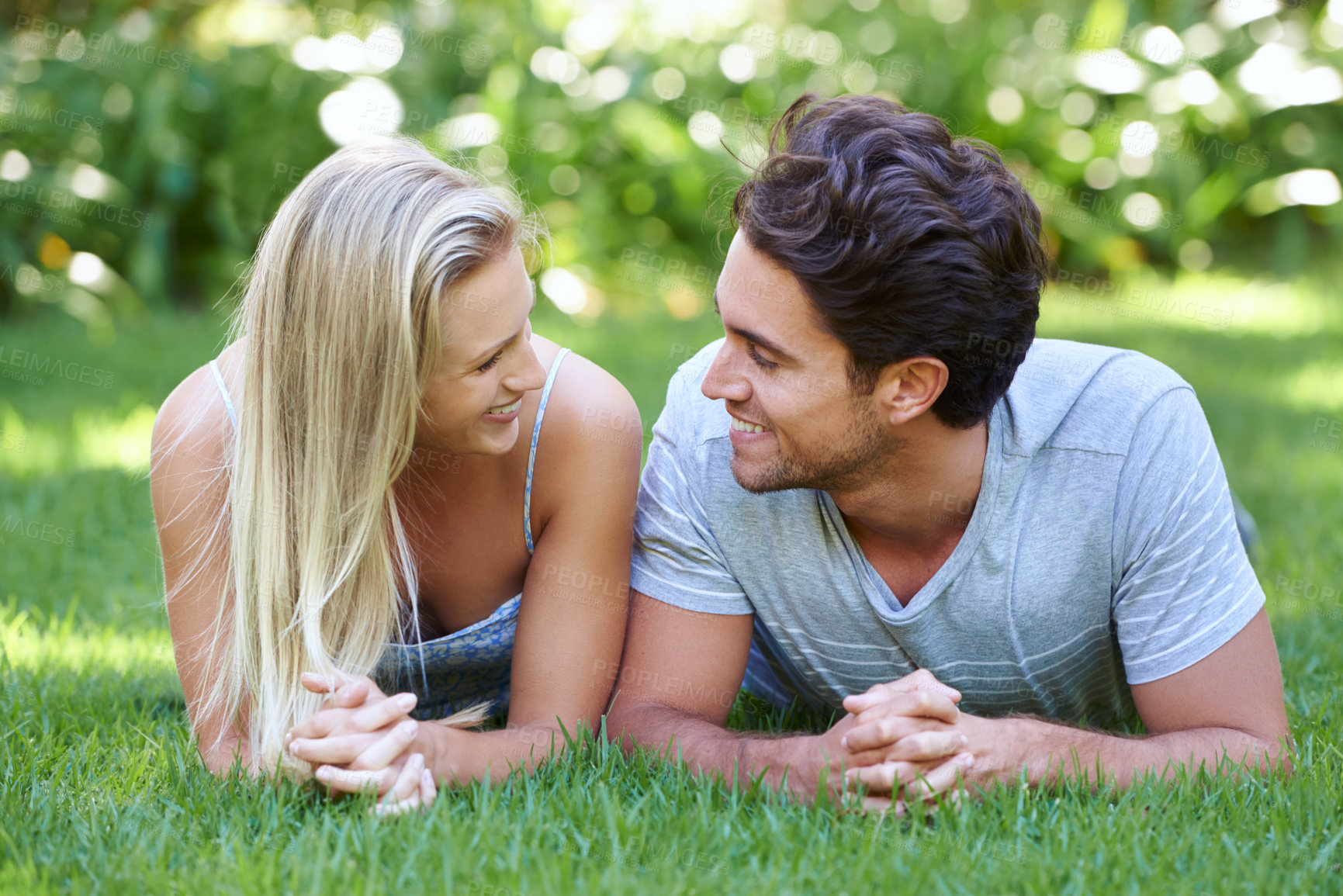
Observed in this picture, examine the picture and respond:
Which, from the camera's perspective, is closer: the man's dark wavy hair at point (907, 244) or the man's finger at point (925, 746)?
the man's finger at point (925, 746)

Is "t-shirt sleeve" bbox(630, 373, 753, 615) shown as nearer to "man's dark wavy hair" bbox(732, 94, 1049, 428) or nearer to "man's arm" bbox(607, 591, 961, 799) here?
"man's arm" bbox(607, 591, 961, 799)

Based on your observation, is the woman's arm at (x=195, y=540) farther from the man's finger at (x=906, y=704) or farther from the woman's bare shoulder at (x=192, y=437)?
the man's finger at (x=906, y=704)

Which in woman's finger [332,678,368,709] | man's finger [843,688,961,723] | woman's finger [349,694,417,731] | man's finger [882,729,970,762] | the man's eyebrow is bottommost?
woman's finger [349,694,417,731]

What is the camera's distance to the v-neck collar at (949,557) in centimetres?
263

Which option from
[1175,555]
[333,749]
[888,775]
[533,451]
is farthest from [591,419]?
[1175,555]

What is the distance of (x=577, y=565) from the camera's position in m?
2.74

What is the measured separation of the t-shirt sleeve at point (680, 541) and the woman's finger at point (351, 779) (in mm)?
747

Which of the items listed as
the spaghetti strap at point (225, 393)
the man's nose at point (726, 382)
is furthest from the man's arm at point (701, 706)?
the spaghetti strap at point (225, 393)

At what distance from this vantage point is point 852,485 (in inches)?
Result: 104

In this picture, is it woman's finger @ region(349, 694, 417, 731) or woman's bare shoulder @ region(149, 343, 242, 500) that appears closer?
woman's finger @ region(349, 694, 417, 731)

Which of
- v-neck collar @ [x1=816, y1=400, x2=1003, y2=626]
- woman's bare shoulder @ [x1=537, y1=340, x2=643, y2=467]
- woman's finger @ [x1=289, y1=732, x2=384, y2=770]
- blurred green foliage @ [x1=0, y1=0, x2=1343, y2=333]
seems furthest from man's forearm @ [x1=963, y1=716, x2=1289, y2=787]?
blurred green foliage @ [x1=0, y1=0, x2=1343, y2=333]

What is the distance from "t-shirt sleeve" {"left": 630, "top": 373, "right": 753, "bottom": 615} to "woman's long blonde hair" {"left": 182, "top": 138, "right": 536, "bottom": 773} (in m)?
0.53

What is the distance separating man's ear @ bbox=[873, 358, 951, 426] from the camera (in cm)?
255

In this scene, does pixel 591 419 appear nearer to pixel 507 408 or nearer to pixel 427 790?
pixel 507 408
